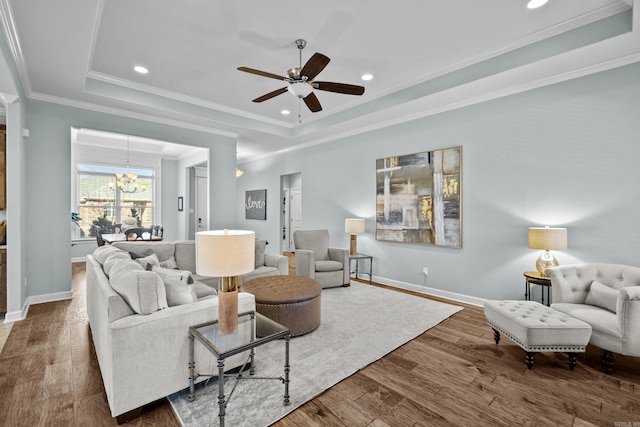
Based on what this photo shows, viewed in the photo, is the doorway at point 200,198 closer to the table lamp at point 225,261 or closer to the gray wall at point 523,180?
the gray wall at point 523,180

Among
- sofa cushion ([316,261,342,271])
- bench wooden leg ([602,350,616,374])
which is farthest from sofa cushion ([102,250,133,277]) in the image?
bench wooden leg ([602,350,616,374])

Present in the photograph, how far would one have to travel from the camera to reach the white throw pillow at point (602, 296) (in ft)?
8.32

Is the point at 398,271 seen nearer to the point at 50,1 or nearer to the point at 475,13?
the point at 475,13

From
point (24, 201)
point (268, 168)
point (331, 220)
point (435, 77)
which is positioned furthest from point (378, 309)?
point (268, 168)

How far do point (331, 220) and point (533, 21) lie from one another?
14.0 ft

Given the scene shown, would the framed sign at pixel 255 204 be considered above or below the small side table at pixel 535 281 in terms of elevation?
above

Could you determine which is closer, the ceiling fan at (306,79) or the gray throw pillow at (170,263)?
the ceiling fan at (306,79)

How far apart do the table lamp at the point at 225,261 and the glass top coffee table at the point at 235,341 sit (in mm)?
94

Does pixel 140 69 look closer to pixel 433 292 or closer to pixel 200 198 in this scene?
pixel 433 292

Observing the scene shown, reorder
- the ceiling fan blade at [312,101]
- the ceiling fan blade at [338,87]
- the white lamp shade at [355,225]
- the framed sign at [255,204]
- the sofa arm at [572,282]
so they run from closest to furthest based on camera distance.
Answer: the sofa arm at [572,282] → the ceiling fan blade at [338,87] → the ceiling fan blade at [312,101] → the white lamp shade at [355,225] → the framed sign at [255,204]

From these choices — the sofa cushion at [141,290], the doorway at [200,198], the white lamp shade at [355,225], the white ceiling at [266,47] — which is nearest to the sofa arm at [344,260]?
the white lamp shade at [355,225]

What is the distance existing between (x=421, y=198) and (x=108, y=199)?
26.1 feet

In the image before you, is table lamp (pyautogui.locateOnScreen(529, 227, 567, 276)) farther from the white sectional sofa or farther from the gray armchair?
the white sectional sofa

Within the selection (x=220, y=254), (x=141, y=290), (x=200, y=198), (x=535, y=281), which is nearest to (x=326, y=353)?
(x=220, y=254)
